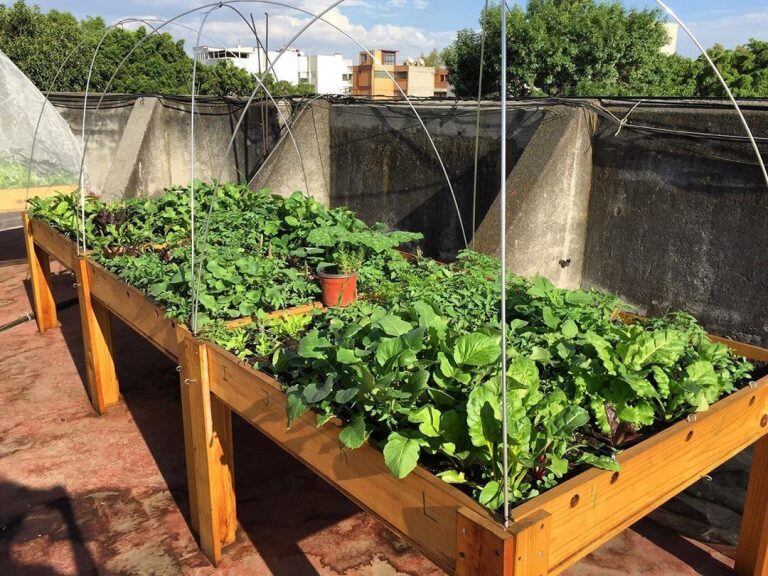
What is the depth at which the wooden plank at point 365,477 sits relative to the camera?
157 cm

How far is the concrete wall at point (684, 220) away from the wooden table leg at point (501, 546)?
2633mm

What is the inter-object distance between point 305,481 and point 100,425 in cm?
160

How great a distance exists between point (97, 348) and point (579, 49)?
58.3 feet

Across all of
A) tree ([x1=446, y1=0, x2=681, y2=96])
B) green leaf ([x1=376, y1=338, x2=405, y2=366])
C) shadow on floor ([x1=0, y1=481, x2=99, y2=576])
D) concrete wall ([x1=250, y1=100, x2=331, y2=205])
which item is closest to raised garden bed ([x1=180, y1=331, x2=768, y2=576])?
green leaf ([x1=376, y1=338, x2=405, y2=366])

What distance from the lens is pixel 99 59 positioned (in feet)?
63.1

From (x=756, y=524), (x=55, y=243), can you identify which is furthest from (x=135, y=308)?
(x=756, y=524)

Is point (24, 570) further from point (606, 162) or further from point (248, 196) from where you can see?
point (606, 162)

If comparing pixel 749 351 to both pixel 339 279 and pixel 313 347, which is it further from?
pixel 339 279

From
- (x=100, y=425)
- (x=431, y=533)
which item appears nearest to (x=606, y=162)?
(x=431, y=533)

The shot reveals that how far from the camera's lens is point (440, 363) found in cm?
185

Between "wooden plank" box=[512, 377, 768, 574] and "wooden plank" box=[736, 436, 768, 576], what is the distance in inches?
15.7

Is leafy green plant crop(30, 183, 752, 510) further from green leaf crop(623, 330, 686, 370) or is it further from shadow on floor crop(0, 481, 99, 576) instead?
shadow on floor crop(0, 481, 99, 576)

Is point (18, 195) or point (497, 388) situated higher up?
point (18, 195)

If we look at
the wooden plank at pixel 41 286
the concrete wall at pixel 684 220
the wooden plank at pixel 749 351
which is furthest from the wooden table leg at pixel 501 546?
the wooden plank at pixel 41 286
